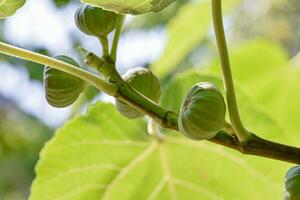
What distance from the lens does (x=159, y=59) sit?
1821mm

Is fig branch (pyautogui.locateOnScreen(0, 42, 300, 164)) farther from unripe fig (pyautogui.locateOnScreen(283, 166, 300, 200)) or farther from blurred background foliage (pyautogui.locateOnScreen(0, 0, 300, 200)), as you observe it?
blurred background foliage (pyautogui.locateOnScreen(0, 0, 300, 200))

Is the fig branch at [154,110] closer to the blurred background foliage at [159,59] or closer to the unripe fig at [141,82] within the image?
the unripe fig at [141,82]

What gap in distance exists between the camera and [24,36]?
13.5ft

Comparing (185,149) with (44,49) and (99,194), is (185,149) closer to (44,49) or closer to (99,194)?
(99,194)

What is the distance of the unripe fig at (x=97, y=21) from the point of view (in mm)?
737

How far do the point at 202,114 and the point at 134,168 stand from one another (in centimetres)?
43

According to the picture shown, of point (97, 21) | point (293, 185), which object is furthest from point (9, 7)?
point (293, 185)

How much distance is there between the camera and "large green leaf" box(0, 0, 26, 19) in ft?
2.28

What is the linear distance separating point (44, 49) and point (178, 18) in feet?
6.97

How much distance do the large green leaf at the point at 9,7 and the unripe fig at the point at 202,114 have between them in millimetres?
190

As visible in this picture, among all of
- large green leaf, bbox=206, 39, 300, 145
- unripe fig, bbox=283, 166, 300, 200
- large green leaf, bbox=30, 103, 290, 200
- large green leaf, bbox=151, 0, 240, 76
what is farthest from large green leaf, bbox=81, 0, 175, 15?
large green leaf, bbox=151, 0, 240, 76

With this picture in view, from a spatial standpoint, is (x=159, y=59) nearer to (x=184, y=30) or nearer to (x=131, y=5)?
(x=184, y=30)

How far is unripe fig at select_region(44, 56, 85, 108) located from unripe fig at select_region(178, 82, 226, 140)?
0.42 ft

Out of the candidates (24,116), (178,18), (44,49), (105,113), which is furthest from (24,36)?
(105,113)
